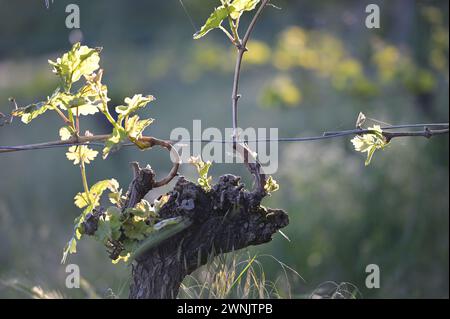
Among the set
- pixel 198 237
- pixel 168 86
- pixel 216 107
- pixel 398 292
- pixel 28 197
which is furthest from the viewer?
pixel 168 86

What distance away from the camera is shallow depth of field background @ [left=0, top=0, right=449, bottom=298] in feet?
14.1

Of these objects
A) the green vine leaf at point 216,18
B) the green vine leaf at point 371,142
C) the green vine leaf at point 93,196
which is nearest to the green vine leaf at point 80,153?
the green vine leaf at point 93,196

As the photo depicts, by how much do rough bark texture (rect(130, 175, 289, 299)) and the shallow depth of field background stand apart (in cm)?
58

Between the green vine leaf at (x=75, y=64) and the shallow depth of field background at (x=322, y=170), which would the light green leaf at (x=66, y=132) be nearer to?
the green vine leaf at (x=75, y=64)

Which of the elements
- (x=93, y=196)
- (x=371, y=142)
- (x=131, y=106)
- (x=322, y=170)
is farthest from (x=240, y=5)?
(x=322, y=170)

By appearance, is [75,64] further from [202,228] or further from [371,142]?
[371,142]

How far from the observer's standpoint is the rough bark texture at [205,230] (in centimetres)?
172

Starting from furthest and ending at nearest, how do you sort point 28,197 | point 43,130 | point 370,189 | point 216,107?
point 216,107, point 43,130, point 28,197, point 370,189

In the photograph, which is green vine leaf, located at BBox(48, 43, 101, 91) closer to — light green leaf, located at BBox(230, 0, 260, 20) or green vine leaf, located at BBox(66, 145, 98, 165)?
green vine leaf, located at BBox(66, 145, 98, 165)

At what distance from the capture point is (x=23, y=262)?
14.0ft

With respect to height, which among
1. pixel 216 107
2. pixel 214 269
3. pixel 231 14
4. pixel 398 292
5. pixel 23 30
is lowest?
pixel 398 292

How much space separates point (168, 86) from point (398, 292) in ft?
24.4

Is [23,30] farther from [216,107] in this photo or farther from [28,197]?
[28,197]

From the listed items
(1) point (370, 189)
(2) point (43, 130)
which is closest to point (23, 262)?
(1) point (370, 189)
